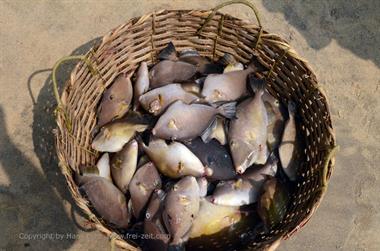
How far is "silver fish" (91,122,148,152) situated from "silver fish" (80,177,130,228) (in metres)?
0.19

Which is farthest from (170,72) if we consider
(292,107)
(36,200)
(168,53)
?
(36,200)

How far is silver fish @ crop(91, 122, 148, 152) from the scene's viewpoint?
2.68 metres

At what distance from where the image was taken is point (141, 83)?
9.35ft

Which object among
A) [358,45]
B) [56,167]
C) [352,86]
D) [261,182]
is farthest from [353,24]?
[56,167]

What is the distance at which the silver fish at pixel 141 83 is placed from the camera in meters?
2.84

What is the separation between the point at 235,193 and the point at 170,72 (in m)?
0.79

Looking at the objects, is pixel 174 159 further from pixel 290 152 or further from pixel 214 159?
pixel 290 152

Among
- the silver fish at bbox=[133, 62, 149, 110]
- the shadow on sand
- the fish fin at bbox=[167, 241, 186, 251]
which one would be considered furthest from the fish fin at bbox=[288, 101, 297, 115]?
the shadow on sand

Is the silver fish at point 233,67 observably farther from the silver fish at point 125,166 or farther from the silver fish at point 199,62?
the silver fish at point 125,166

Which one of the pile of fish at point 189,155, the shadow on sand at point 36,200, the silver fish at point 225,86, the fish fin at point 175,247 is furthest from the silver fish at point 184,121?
the shadow on sand at point 36,200

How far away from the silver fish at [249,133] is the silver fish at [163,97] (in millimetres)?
278

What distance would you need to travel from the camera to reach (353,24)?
11.7 feet

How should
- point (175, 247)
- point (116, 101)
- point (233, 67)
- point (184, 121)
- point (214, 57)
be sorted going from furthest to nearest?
point (214, 57), point (233, 67), point (116, 101), point (184, 121), point (175, 247)

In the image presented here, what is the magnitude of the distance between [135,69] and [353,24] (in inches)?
64.8
